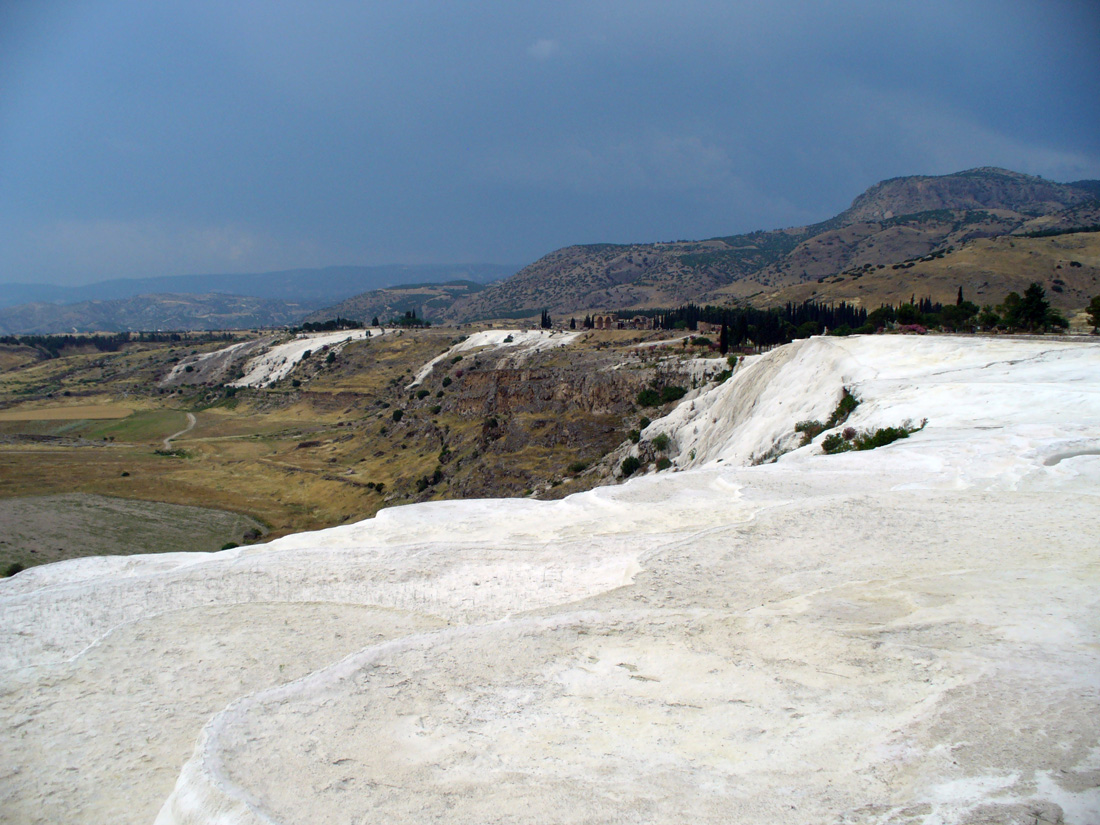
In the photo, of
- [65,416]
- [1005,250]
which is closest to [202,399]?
[65,416]

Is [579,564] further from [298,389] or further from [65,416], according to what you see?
[65,416]

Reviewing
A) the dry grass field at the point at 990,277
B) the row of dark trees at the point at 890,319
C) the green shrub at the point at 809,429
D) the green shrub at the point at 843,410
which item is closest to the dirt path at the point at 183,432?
the row of dark trees at the point at 890,319

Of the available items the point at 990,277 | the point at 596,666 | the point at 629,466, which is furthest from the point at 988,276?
the point at 596,666

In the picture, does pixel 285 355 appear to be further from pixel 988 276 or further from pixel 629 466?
pixel 988 276

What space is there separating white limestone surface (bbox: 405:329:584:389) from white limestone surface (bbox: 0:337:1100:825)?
68486 mm

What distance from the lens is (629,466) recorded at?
39.9 meters

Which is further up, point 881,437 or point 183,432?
point 881,437

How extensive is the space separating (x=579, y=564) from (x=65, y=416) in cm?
11877

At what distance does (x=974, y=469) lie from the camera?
13.3 meters

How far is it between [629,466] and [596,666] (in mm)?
33084

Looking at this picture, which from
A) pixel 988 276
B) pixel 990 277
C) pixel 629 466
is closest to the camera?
pixel 629 466

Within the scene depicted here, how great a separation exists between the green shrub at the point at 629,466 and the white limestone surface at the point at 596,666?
26.8m

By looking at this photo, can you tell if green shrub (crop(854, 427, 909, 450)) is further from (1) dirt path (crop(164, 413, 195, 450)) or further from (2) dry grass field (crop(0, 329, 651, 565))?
(1) dirt path (crop(164, 413, 195, 450))

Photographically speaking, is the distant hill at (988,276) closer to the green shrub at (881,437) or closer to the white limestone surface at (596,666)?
the green shrub at (881,437)
